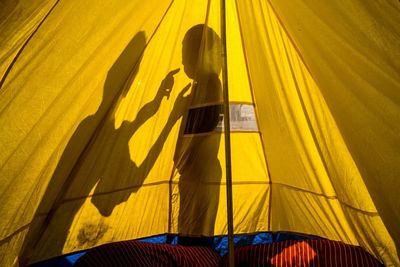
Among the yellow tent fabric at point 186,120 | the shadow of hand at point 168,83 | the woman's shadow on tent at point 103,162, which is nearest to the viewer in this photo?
the yellow tent fabric at point 186,120

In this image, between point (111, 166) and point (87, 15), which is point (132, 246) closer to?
point (111, 166)

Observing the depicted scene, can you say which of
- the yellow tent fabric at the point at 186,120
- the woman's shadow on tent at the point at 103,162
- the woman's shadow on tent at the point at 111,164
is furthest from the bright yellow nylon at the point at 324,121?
the woman's shadow on tent at the point at 103,162

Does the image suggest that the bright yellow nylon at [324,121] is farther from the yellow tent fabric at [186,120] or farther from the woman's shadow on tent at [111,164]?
the woman's shadow on tent at [111,164]

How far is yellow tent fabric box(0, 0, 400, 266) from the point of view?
1240 millimetres

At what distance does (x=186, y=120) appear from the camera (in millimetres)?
2273

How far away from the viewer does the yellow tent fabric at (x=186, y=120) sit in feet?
4.07

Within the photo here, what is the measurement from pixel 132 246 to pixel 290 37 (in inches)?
58.6

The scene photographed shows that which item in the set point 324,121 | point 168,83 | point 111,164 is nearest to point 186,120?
point 168,83

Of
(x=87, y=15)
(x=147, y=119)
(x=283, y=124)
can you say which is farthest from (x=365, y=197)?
(x=87, y=15)

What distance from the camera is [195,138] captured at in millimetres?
2322

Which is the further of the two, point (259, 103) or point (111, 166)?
point (259, 103)

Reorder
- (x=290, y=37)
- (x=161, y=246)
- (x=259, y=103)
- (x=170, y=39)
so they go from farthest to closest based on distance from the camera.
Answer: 1. (x=259, y=103)
2. (x=161, y=246)
3. (x=170, y=39)
4. (x=290, y=37)

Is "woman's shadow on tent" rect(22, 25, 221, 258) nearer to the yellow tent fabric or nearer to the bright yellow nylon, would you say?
the yellow tent fabric

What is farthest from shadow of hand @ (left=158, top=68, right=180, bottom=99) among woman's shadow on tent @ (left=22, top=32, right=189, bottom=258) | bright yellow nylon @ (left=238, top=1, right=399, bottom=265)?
bright yellow nylon @ (left=238, top=1, right=399, bottom=265)
